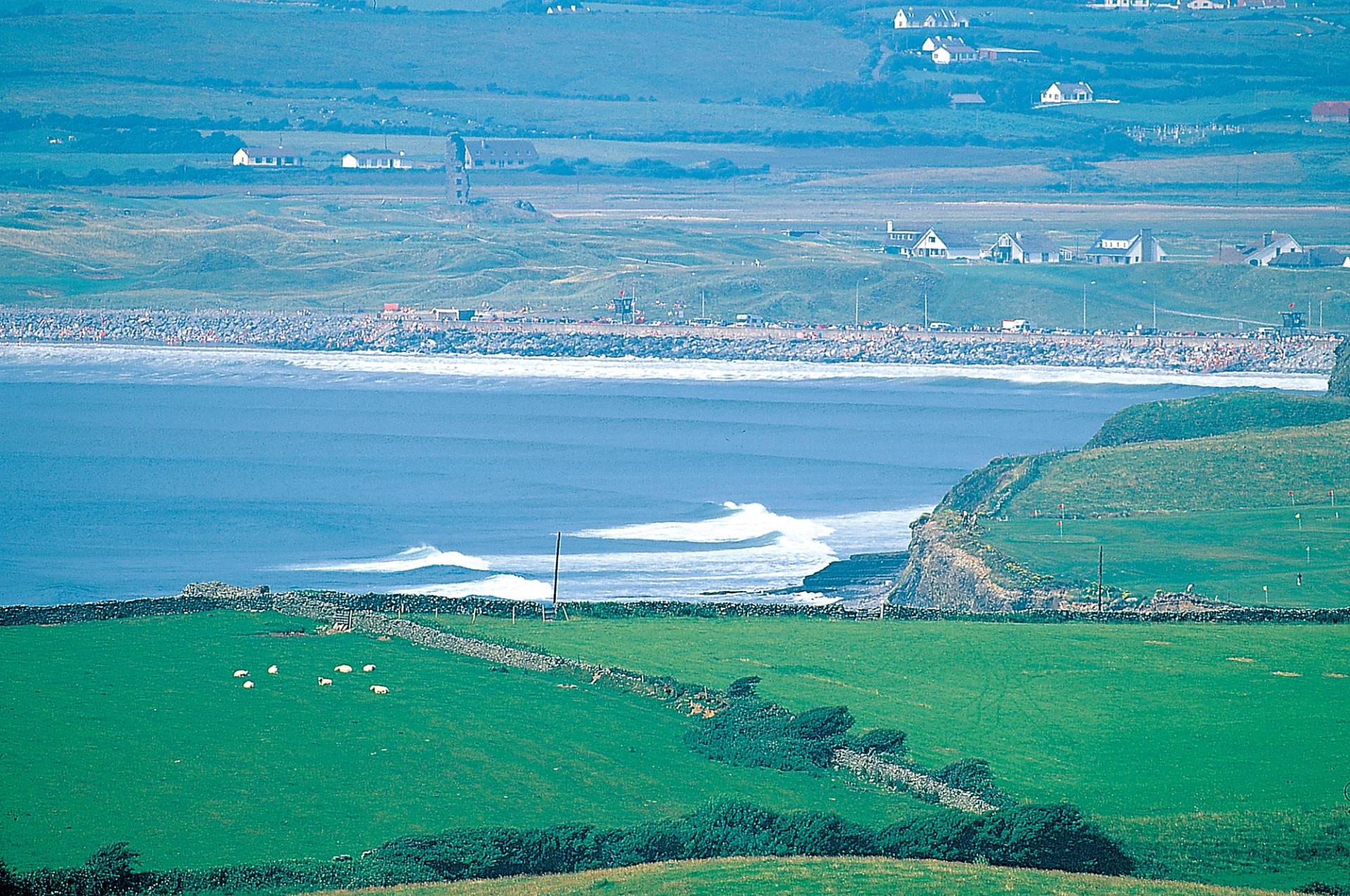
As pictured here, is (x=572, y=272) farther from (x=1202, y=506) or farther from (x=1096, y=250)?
(x=1202, y=506)

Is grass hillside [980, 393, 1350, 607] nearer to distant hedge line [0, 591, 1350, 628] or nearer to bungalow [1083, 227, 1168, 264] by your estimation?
distant hedge line [0, 591, 1350, 628]

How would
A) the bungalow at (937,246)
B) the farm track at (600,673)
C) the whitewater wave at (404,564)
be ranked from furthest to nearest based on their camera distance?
the bungalow at (937,246), the whitewater wave at (404,564), the farm track at (600,673)

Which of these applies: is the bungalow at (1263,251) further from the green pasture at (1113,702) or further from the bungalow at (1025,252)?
the green pasture at (1113,702)

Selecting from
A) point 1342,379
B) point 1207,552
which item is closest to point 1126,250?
point 1342,379

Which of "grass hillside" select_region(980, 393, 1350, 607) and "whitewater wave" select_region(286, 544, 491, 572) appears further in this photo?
"whitewater wave" select_region(286, 544, 491, 572)

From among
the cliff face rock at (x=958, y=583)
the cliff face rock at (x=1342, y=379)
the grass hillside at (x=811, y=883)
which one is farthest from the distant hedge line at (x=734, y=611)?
the cliff face rock at (x=1342, y=379)

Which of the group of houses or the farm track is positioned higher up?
the farm track

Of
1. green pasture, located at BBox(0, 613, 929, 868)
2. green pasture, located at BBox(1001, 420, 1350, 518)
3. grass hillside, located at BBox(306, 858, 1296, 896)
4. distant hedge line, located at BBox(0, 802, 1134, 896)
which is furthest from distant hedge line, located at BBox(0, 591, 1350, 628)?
grass hillside, located at BBox(306, 858, 1296, 896)
